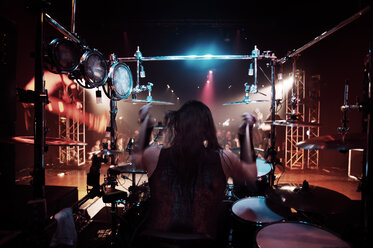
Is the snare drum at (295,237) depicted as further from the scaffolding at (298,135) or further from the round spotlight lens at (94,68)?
the scaffolding at (298,135)

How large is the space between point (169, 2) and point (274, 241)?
5150 millimetres

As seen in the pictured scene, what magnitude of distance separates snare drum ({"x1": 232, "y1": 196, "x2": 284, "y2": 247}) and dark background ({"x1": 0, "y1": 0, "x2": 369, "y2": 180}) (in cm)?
174

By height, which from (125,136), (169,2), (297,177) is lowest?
(297,177)

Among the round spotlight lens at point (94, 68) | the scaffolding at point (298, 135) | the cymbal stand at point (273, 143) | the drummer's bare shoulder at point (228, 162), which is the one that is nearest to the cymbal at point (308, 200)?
the cymbal stand at point (273, 143)

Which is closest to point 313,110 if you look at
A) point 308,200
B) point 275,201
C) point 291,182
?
point 291,182

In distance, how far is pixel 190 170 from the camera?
1708 mm

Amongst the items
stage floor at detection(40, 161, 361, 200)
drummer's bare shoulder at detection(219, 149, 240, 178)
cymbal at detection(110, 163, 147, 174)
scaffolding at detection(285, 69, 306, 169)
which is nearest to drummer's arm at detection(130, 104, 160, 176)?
drummer's bare shoulder at detection(219, 149, 240, 178)

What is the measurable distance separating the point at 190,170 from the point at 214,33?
18.5ft

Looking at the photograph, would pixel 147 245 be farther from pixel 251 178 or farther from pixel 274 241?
pixel 274 241

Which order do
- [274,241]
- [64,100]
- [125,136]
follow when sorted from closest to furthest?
[274,241] < [64,100] < [125,136]

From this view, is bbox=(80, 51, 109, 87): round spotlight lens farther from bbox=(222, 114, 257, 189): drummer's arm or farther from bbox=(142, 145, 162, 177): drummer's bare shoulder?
bbox=(222, 114, 257, 189): drummer's arm

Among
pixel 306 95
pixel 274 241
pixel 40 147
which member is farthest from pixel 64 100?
pixel 306 95

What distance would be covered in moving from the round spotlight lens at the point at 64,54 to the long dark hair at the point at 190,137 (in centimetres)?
142

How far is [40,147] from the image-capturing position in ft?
6.23
